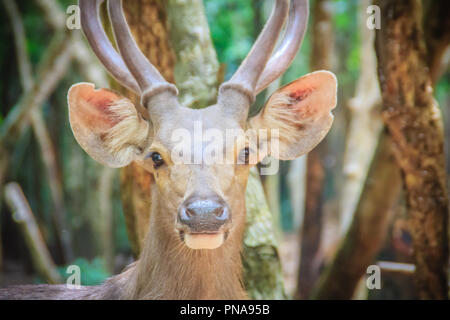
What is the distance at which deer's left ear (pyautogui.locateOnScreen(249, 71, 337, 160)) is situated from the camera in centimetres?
279

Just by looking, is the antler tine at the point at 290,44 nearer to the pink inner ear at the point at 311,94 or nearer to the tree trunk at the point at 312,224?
the pink inner ear at the point at 311,94

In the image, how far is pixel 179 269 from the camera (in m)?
2.72

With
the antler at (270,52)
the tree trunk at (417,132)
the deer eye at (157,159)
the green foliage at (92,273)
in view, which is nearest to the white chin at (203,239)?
A: the deer eye at (157,159)

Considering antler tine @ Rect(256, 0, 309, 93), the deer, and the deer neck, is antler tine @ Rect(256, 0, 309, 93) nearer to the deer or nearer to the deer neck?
the deer

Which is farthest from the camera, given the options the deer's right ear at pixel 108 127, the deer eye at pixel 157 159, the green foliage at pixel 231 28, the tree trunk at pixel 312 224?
the tree trunk at pixel 312 224

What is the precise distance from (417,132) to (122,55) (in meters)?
2.22

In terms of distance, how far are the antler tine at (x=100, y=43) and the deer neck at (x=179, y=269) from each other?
707mm

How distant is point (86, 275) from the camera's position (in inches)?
268

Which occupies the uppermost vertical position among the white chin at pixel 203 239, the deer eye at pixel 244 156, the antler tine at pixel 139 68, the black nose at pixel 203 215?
the antler tine at pixel 139 68

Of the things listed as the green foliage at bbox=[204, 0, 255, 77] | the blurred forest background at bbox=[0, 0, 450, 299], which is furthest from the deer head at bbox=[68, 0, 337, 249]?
the green foliage at bbox=[204, 0, 255, 77]

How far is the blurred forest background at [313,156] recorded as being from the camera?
3.84m

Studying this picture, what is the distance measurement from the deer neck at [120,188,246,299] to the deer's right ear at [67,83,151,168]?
12.1 inches
